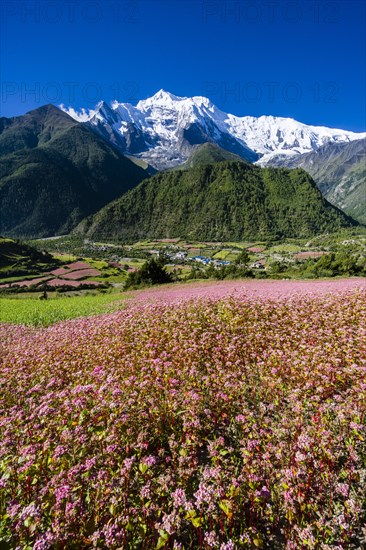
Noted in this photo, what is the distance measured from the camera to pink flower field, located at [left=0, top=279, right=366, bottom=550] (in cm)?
338

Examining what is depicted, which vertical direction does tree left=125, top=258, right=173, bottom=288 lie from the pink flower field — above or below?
below

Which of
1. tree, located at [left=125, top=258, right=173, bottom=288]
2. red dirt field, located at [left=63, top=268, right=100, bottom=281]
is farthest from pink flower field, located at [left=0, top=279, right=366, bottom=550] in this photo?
red dirt field, located at [left=63, top=268, right=100, bottom=281]

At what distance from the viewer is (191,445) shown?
495 centimetres

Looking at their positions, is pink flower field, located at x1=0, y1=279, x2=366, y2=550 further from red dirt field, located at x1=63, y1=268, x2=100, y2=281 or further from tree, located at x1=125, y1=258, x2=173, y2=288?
red dirt field, located at x1=63, y1=268, x2=100, y2=281

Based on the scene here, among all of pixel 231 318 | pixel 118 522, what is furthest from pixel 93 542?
pixel 231 318

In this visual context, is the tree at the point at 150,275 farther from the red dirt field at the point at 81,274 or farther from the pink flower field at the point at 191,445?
the pink flower field at the point at 191,445

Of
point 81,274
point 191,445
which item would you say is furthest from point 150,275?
point 81,274

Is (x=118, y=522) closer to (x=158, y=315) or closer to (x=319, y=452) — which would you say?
(x=319, y=452)

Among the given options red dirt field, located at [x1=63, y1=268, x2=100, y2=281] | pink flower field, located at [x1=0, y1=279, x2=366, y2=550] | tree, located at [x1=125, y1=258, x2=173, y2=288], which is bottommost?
red dirt field, located at [x1=63, y1=268, x2=100, y2=281]

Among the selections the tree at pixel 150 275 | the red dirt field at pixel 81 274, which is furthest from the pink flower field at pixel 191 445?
the red dirt field at pixel 81 274

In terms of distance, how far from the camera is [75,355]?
925 cm

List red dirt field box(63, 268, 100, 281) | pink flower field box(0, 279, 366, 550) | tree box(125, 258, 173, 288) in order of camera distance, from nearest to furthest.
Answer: pink flower field box(0, 279, 366, 550)
tree box(125, 258, 173, 288)
red dirt field box(63, 268, 100, 281)

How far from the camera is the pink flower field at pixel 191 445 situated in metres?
3.38

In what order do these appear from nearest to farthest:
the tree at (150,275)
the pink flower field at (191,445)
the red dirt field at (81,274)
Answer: the pink flower field at (191,445) → the tree at (150,275) → the red dirt field at (81,274)
